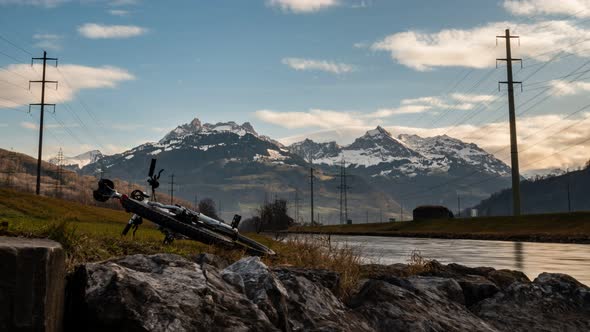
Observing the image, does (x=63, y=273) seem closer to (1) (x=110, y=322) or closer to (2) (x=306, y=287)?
(1) (x=110, y=322)

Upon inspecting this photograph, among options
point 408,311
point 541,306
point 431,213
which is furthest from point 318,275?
point 431,213

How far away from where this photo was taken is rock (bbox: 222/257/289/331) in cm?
852

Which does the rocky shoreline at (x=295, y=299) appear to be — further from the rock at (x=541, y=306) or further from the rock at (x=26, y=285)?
the rock at (x=26, y=285)

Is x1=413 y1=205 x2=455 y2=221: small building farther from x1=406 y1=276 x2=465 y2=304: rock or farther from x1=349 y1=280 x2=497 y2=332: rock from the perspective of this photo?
x1=349 y1=280 x2=497 y2=332: rock

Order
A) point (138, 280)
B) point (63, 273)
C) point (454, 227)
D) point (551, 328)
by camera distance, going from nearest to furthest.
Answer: point (63, 273) < point (138, 280) < point (551, 328) < point (454, 227)

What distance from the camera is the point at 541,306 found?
12.4m

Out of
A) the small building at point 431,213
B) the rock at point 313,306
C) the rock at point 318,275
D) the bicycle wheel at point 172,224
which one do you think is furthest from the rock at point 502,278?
the small building at point 431,213

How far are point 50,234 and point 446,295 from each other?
7.35 m

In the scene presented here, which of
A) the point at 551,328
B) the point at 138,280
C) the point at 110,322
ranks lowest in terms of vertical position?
the point at 551,328

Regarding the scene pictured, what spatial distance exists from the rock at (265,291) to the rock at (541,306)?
4943 mm

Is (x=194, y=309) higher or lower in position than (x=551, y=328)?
higher

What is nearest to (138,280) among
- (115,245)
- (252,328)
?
(252,328)

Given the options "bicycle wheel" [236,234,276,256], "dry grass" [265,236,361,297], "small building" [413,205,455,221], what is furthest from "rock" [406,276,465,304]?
"small building" [413,205,455,221]

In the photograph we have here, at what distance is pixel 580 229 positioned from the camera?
58312mm
